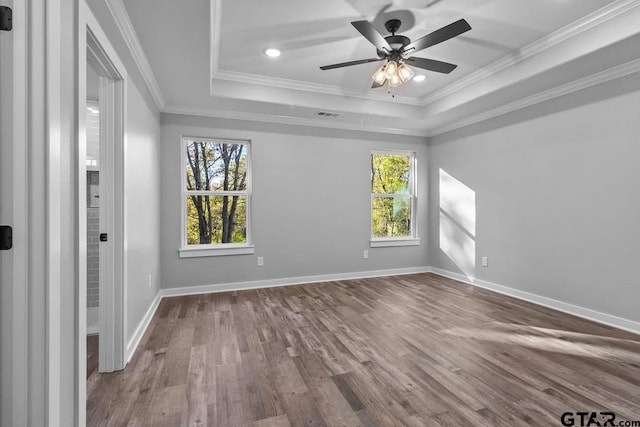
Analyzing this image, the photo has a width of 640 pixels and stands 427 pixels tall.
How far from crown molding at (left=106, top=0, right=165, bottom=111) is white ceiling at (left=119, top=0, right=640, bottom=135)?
0.05 ft

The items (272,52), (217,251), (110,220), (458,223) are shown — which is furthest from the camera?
(458,223)

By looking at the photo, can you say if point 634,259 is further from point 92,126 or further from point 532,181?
point 92,126

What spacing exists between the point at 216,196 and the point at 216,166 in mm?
414

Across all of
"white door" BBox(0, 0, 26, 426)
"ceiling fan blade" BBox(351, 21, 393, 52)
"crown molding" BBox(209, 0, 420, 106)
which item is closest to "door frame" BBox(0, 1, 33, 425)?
"white door" BBox(0, 0, 26, 426)

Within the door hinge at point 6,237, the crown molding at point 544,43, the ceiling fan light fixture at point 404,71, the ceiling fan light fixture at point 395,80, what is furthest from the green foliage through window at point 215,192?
the door hinge at point 6,237

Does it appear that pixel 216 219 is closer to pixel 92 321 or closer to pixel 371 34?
pixel 92 321

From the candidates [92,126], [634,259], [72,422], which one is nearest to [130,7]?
[92,126]

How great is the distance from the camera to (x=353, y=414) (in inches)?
66.5

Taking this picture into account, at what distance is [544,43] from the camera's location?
2.89 meters

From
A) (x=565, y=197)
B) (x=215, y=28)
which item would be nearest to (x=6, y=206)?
(x=215, y=28)

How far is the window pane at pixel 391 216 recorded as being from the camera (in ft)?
17.0

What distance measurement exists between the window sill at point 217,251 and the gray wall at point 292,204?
0.06 m

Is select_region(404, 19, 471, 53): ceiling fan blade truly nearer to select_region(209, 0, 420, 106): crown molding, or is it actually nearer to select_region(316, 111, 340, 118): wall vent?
select_region(209, 0, 420, 106): crown molding

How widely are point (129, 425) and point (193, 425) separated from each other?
1.07 feet
